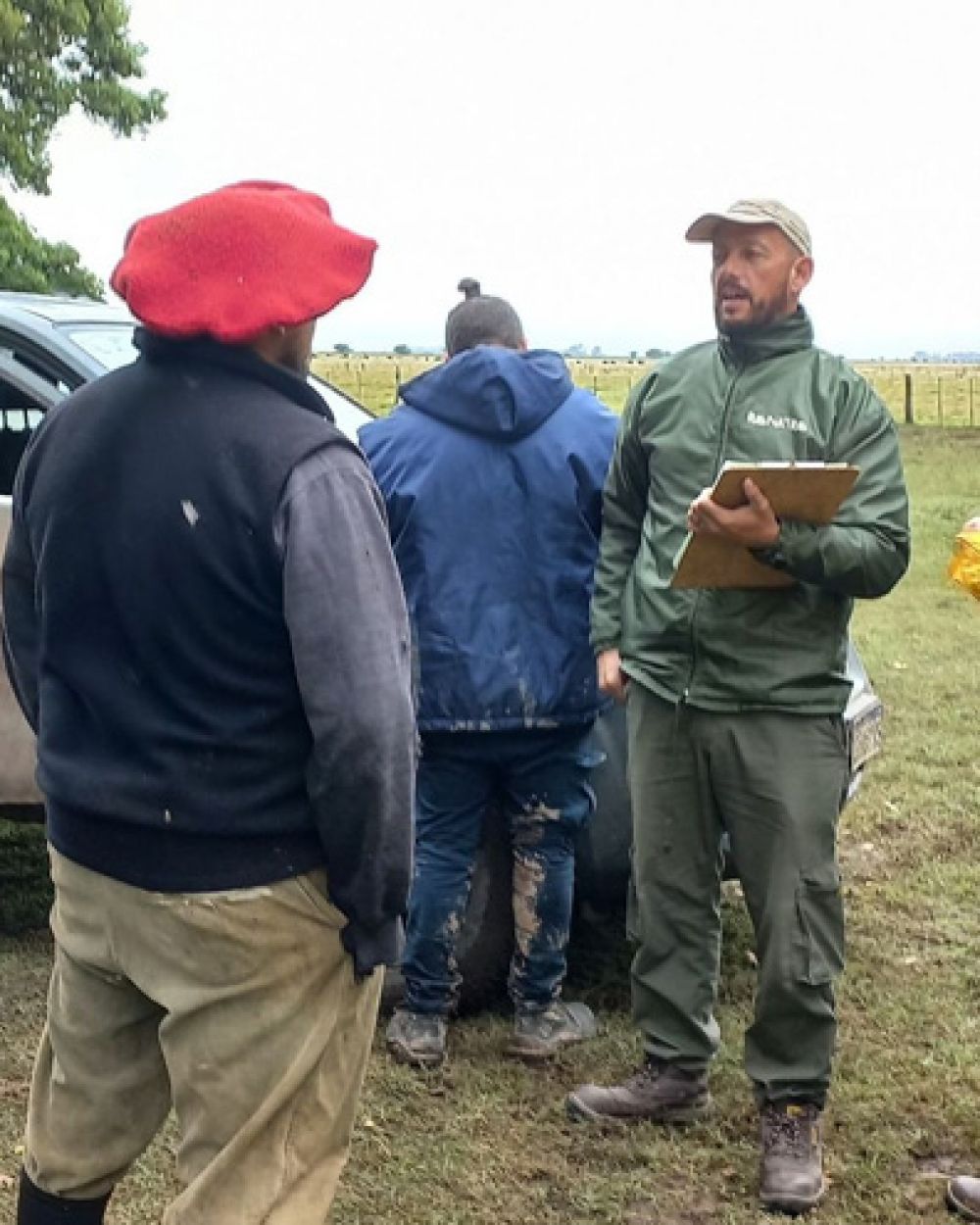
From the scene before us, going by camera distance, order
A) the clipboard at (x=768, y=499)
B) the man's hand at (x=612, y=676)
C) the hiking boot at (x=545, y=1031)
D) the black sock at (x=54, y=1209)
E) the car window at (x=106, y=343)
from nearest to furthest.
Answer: the black sock at (x=54, y=1209), the clipboard at (x=768, y=499), the man's hand at (x=612, y=676), the hiking boot at (x=545, y=1031), the car window at (x=106, y=343)

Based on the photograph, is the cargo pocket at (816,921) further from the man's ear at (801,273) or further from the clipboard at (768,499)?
the man's ear at (801,273)

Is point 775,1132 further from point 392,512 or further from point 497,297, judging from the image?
point 497,297

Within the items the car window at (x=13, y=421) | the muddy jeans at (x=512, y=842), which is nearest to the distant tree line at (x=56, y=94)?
the car window at (x=13, y=421)

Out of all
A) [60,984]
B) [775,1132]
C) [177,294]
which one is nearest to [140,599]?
[177,294]

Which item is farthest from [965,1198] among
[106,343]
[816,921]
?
[106,343]

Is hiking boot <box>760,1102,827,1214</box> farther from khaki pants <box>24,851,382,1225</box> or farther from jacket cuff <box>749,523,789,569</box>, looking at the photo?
khaki pants <box>24,851,382,1225</box>

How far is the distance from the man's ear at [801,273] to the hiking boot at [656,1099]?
5.81ft

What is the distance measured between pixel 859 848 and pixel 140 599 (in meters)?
3.96

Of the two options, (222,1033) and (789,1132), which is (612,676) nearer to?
(789,1132)

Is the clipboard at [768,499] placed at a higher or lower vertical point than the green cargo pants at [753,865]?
higher

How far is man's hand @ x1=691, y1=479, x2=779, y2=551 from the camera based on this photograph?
3.03 m

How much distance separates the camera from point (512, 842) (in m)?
3.97

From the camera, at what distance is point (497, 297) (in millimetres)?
3959

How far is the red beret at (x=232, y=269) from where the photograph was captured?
84.0 inches
